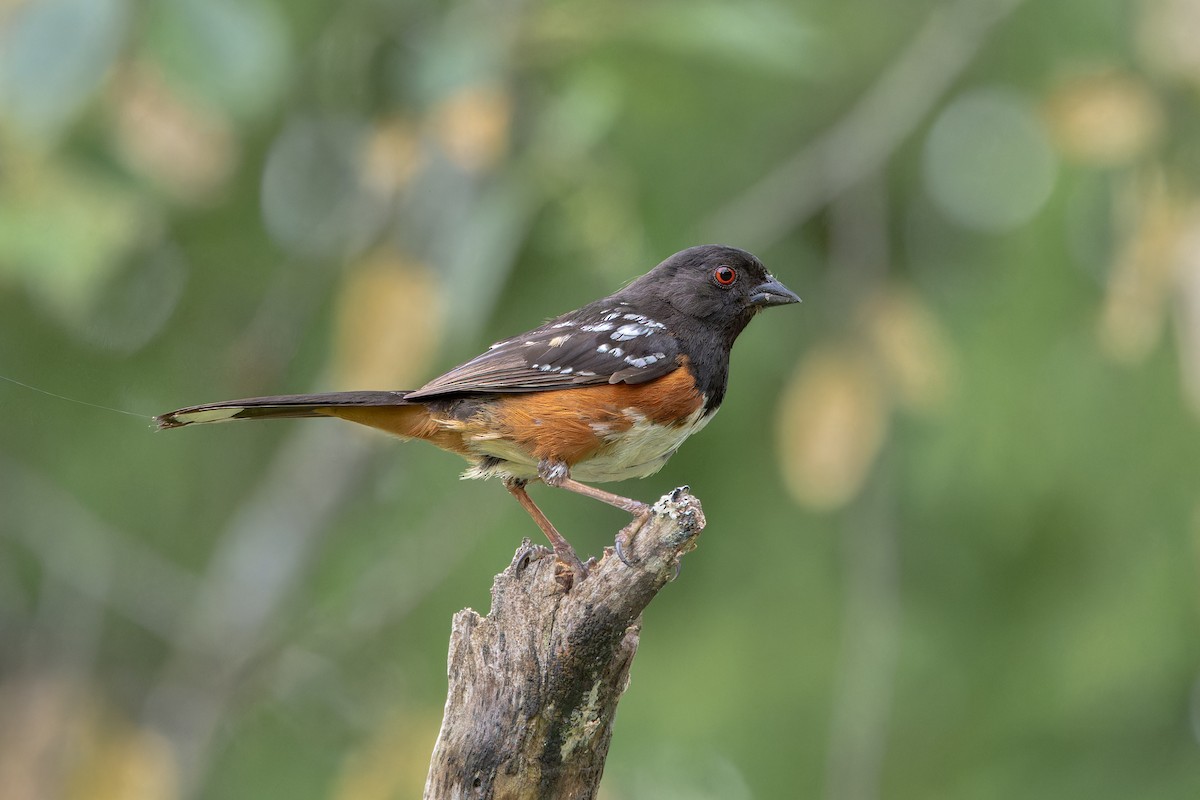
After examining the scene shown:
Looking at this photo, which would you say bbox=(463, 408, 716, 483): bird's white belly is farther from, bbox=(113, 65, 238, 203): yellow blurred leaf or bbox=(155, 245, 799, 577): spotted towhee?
bbox=(113, 65, 238, 203): yellow blurred leaf

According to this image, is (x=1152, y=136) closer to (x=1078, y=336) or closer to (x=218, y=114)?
(x=1078, y=336)

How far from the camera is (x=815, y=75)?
4824 mm

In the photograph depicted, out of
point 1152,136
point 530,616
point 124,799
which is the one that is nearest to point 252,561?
point 124,799

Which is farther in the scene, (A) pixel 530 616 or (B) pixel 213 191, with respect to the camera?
(B) pixel 213 191

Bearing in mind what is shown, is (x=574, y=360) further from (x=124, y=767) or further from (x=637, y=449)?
(x=124, y=767)

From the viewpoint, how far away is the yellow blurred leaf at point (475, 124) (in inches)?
178

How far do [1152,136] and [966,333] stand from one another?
973mm

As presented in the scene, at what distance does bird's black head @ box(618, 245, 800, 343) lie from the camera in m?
3.98

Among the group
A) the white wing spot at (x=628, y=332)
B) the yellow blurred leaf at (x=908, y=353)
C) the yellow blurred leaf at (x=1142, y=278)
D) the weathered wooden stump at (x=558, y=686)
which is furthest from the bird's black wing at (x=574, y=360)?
the yellow blurred leaf at (x=1142, y=278)

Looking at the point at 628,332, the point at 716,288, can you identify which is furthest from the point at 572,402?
the point at 716,288

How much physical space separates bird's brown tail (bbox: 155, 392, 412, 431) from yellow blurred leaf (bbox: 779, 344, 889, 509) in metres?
1.46

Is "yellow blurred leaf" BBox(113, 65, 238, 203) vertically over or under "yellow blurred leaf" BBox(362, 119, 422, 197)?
under

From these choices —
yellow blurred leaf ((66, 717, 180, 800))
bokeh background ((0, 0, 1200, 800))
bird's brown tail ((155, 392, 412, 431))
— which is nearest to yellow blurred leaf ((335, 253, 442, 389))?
bokeh background ((0, 0, 1200, 800))

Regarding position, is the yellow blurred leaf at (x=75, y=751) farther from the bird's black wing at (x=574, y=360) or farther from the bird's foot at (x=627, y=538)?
the bird's foot at (x=627, y=538)
